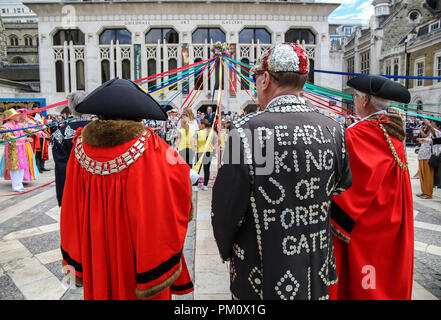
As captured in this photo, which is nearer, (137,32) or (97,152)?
(97,152)

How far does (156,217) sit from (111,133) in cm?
65

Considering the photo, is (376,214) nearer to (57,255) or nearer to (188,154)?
(57,255)

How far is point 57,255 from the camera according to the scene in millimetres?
4215

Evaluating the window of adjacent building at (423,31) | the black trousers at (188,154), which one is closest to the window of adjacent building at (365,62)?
the window of adjacent building at (423,31)

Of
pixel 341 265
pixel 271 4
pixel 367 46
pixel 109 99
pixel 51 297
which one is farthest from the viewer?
pixel 367 46

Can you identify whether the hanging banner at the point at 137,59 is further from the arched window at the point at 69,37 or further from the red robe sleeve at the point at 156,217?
the red robe sleeve at the point at 156,217

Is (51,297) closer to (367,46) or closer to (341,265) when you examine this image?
(341,265)

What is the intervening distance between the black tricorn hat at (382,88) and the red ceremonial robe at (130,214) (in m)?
1.84

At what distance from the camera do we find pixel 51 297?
3.18m

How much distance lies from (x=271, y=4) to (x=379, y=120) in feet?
81.2

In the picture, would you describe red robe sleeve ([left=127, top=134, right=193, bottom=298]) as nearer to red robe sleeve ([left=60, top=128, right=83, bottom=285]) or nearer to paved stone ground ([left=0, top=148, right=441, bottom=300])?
red robe sleeve ([left=60, top=128, right=83, bottom=285])

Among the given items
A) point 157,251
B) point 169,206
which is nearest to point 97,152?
point 169,206

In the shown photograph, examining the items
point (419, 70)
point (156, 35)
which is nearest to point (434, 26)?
point (419, 70)

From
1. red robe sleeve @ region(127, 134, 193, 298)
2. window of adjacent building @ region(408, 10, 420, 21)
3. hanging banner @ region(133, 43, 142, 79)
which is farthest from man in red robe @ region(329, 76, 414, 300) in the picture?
window of adjacent building @ region(408, 10, 420, 21)
